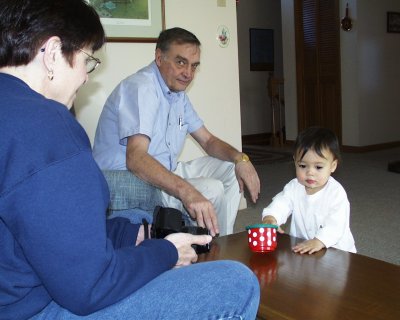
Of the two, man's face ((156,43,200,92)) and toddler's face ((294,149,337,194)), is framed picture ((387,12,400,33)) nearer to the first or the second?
man's face ((156,43,200,92))

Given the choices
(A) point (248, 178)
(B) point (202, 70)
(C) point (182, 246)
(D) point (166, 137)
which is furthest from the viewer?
(B) point (202, 70)

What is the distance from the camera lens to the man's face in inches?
80.9

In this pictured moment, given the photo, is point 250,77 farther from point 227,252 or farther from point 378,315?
point 378,315

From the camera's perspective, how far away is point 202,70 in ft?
10.5

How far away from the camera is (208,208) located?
5.16 ft

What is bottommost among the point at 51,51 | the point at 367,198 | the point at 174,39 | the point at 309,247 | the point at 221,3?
the point at 367,198

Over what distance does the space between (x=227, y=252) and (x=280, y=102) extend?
5993 millimetres

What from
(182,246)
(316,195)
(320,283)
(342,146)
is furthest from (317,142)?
(342,146)

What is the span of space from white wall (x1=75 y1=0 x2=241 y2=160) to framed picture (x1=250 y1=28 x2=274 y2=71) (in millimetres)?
4229

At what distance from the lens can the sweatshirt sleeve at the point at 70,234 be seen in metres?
0.68

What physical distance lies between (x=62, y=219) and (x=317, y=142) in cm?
120

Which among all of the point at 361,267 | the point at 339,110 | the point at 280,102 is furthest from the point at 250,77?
the point at 361,267

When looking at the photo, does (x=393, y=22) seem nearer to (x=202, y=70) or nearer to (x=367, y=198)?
(x=367, y=198)

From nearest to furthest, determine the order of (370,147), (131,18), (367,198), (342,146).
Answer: (131,18), (367,198), (370,147), (342,146)
